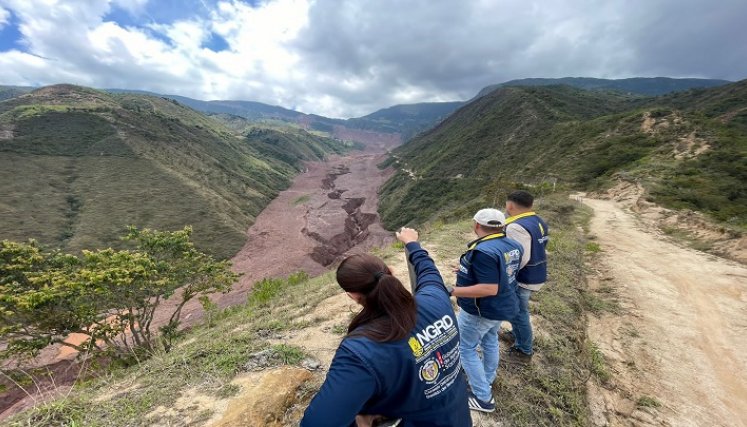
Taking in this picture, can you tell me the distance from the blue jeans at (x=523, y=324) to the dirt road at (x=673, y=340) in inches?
46.1

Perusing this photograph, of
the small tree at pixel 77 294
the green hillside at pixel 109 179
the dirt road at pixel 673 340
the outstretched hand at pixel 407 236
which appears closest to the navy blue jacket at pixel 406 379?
the outstretched hand at pixel 407 236

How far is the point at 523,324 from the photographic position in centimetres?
468

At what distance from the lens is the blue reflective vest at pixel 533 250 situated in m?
4.36

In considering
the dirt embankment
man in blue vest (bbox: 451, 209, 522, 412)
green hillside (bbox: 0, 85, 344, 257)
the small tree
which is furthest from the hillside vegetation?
green hillside (bbox: 0, 85, 344, 257)

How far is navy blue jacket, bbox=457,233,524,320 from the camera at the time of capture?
3.33 m

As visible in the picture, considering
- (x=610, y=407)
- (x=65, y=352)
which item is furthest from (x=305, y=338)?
(x=65, y=352)

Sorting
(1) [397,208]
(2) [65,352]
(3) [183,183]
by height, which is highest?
(3) [183,183]

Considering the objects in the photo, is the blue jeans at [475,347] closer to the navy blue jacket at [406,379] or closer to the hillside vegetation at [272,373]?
the hillside vegetation at [272,373]

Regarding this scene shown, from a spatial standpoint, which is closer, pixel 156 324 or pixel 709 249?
pixel 709 249

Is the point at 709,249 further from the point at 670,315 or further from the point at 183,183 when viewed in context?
the point at 183,183

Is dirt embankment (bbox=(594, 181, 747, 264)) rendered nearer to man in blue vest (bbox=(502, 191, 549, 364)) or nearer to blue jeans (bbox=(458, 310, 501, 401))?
man in blue vest (bbox=(502, 191, 549, 364))

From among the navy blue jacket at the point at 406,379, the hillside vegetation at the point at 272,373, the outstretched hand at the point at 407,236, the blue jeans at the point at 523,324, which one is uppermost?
the outstretched hand at the point at 407,236

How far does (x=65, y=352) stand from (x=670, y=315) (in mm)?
35261

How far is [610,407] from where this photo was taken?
4.79 m
